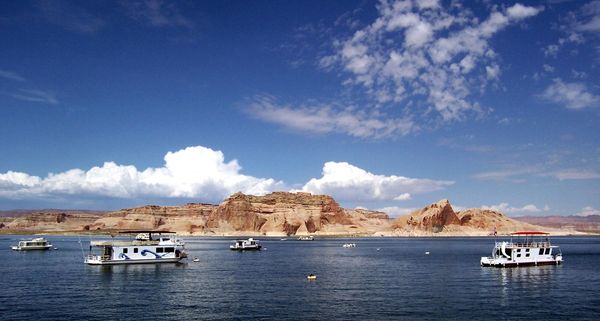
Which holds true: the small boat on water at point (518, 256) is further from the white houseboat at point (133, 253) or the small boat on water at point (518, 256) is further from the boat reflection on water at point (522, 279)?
the white houseboat at point (133, 253)

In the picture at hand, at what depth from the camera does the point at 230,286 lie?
6619cm

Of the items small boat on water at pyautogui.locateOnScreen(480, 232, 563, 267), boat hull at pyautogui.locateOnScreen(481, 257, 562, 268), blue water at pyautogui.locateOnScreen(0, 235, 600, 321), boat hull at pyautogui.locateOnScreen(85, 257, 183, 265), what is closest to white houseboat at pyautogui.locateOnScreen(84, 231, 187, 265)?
boat hull at pyautogui.locateOnScreen(85, 257, 183, 265)

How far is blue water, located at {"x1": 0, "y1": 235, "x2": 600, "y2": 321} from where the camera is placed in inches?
1865

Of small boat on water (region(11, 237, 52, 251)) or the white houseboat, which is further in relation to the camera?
small boat on water (region(11, 237, 52, 251))

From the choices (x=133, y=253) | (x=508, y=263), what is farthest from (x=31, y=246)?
(x=508, y=263)

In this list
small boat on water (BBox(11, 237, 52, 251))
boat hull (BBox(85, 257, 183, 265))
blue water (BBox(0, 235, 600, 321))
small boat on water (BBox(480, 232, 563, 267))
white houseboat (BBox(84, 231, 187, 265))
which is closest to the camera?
blue water (BBox(0, 235, 600, 321))

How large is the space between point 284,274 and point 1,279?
133ft

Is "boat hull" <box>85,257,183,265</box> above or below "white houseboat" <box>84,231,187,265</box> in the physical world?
below

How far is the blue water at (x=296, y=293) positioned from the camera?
155ft

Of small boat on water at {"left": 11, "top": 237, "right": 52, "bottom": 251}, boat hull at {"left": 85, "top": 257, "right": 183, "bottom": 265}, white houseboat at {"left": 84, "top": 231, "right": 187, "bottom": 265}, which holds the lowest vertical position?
small boat on water at {"left": 11, "top": 237, "right": 52, "bottom": 251}

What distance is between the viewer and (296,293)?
5988 centimetres

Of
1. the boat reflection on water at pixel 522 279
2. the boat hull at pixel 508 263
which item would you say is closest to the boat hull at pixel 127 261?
the boat reflection on water at pixel 522 279

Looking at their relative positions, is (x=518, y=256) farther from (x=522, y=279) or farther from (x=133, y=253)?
(x=133, y=253)

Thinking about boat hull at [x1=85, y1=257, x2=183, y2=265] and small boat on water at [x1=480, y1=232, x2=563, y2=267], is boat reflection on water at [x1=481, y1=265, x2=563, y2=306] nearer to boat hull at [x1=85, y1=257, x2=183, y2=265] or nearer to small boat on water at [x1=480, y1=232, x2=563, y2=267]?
small boat on water at [x1=480, y1=232, x2=563, y2=267]
